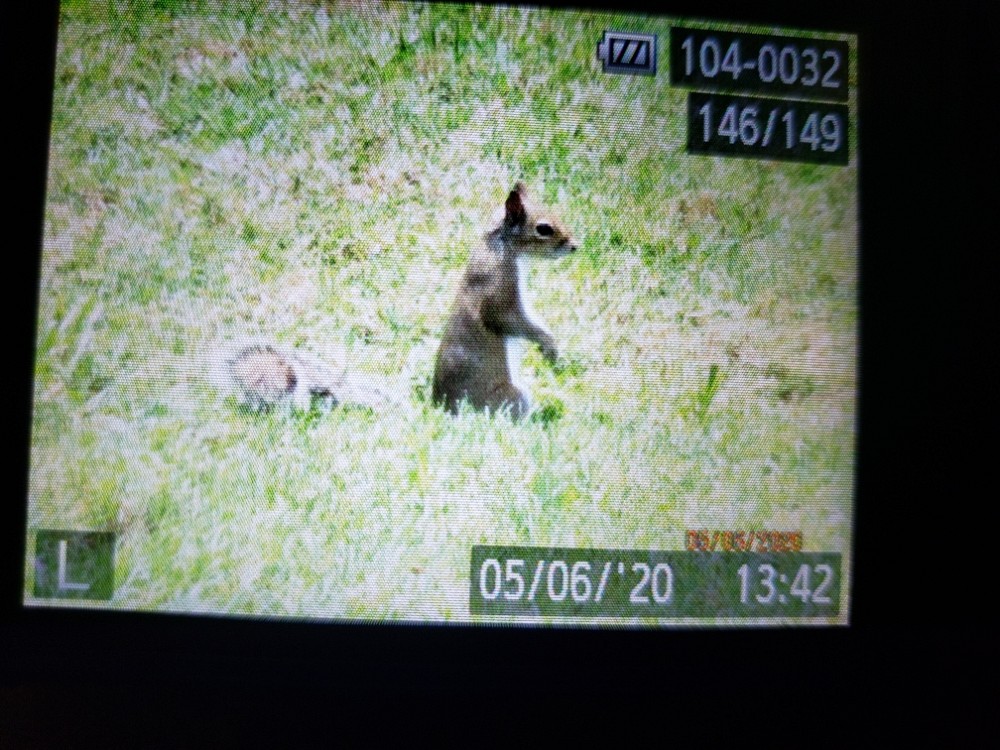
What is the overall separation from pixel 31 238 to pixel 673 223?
1.00m

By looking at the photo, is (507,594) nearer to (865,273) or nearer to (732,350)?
(732,350)

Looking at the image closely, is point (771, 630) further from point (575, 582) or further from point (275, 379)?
point (275, 379)

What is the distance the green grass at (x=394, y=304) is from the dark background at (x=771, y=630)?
0.15ft

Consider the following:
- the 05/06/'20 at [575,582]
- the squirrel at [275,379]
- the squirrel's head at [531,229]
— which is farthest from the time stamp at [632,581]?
the squirrel's head at [531,229]

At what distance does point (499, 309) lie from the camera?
1234 mm

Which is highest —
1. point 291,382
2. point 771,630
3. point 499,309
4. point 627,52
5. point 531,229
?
point 627,52

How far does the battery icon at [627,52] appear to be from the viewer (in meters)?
1.24

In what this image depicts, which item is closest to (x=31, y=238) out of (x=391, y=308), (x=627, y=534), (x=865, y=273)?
(x=391, y=308)

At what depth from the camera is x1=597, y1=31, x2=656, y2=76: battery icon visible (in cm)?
124

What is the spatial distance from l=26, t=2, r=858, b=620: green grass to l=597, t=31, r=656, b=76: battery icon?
0.02 m
